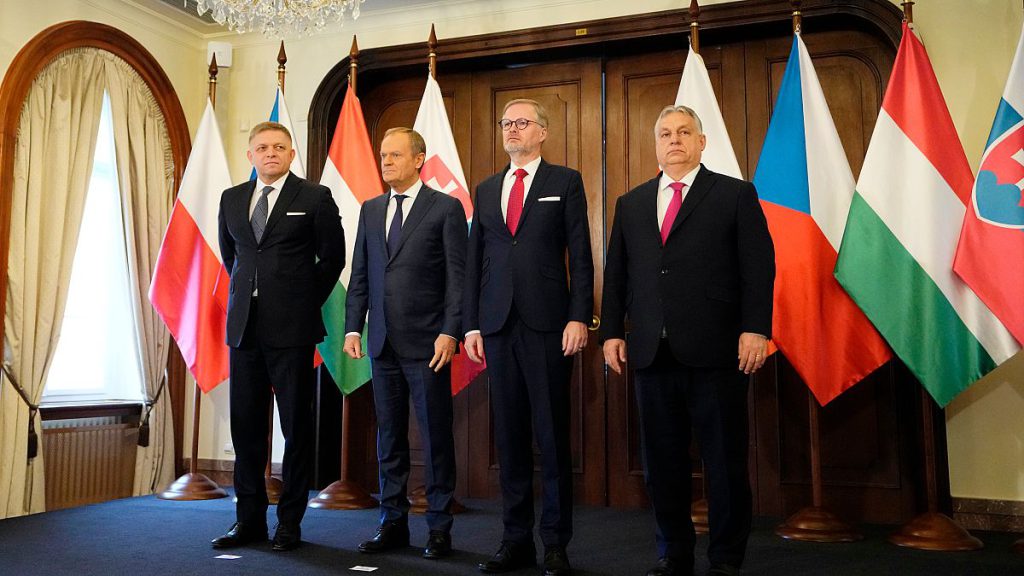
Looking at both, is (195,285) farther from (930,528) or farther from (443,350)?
(930,528)

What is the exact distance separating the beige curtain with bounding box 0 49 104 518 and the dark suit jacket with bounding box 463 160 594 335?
2468 mm

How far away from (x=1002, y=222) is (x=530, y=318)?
6.33ft

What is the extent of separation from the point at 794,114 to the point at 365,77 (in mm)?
2487

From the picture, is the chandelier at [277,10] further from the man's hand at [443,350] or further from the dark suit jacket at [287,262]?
the man's hand at [443,350]

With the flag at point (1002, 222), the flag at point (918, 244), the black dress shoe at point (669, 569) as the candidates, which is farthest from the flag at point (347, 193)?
the flag at point (1002, 222)

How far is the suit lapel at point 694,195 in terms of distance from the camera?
243 centimetres

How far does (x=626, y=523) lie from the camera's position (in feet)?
11.6

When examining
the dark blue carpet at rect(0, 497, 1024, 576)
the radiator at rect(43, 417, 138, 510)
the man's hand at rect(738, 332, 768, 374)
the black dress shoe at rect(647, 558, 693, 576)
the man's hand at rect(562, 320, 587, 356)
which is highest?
the man's hand at rect(562, 320, 587, 356)

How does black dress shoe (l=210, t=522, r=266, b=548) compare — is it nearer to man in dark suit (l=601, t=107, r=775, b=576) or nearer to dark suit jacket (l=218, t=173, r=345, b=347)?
dark suit jacket (l=218, t=173, r=345, b=347)

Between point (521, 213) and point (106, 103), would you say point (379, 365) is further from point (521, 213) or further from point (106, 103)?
point (106, 103)

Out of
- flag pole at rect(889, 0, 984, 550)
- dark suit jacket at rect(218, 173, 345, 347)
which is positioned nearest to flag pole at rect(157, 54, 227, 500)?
dark suit jacket at rect(218, 173, 345, 347)

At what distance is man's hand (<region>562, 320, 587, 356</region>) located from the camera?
8.01ft

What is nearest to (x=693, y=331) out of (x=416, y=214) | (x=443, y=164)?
(x=416, y=214)

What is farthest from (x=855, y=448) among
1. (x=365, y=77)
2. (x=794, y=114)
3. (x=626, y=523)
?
(x=365, y=77)
